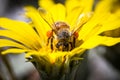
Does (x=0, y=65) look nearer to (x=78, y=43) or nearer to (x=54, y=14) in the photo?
(x=54, y=14)

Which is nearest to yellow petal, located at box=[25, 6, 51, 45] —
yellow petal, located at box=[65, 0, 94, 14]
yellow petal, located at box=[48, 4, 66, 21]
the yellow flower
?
the yellow flower

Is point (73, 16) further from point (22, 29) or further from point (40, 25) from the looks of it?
point (22, 29)

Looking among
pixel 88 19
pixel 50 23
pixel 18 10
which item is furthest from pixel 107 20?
pixel 18 10

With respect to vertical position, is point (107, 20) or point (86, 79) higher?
point (107, 20)

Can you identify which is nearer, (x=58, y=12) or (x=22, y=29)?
(x=22, y=29)

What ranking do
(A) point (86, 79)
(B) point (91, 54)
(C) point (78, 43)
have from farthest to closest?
1. (B) point (91, 54)
2. (A) point (86, 79)
3. (C) point (78, 43)

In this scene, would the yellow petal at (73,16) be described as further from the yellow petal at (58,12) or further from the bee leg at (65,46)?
the bee leg at (65,46)

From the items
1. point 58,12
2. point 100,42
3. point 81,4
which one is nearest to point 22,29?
point 58,12

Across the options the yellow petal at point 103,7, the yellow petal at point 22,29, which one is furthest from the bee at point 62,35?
the yellow petal at point 103,7

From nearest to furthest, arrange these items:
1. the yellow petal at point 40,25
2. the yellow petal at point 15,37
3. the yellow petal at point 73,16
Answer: the yellow petal at point 15,37 → the yellow petal at point 40,25 → the yellow petal at point 73,16
